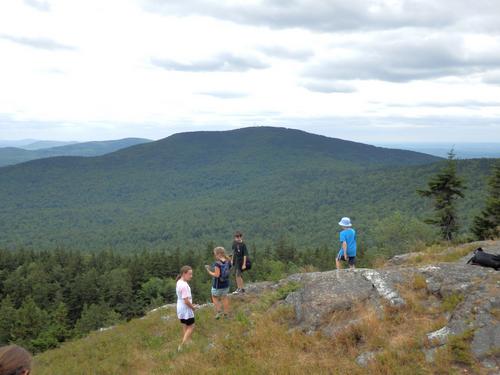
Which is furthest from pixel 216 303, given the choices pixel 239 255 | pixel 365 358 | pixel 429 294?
pixel 429 294

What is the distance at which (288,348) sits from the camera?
7.75 metres

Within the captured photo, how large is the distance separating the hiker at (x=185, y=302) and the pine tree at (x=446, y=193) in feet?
98.9

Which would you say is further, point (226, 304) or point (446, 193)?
point (446, 193)

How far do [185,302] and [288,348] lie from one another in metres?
3.43

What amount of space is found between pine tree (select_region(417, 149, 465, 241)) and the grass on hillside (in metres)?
29.2

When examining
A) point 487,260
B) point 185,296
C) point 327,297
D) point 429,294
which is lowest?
point 185,296

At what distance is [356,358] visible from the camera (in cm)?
698

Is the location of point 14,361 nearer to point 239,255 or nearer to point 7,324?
point 239,255

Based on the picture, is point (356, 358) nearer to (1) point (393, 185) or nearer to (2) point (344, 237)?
(2) point (344, 237)

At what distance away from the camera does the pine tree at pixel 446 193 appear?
34844 mm

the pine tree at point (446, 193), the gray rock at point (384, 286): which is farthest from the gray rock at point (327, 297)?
the pine tree at point (446, 193)

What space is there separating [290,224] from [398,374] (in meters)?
160

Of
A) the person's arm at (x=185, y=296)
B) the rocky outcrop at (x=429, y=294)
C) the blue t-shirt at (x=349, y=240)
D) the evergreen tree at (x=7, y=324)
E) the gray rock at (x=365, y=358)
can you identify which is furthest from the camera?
the evergreen tree at (x=7, y=324)

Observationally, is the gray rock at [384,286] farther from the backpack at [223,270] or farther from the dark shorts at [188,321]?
the dark shorts at [188,321]
